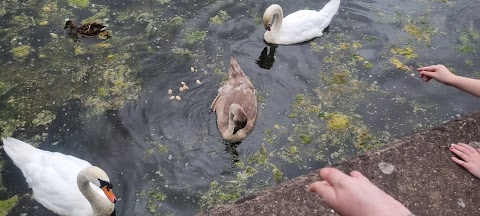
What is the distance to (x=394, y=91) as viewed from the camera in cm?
521

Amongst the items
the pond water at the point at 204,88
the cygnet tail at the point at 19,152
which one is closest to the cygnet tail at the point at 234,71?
the pond water at the point at 204,88

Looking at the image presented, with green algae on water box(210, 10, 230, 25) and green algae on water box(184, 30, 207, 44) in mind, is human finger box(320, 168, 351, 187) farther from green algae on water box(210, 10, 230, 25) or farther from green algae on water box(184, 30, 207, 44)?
green algae on water box(210, 10, 230, 25)

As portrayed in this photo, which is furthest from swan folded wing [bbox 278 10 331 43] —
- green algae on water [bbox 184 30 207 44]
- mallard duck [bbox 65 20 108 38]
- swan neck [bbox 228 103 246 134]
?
mallard duck [bbox 65 20 108 38]

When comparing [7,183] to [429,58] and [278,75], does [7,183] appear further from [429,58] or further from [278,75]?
[429,58]

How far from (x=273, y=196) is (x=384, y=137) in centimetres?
197

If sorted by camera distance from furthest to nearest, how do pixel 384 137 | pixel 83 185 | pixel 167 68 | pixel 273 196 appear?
pixel 167 68 < pixel 384 137 < pixel 83 185 < pixel 273 196

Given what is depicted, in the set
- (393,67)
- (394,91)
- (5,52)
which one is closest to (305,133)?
(394,91)

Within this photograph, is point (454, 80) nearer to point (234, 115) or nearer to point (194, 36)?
point (234, 115)

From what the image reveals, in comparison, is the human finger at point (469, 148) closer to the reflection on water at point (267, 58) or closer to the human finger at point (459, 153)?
the human finger at point (459, 153)

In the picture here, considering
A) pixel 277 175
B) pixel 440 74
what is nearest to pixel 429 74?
pixel 440 74

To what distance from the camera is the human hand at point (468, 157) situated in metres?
3.24

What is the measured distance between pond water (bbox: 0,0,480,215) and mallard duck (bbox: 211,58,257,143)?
12 cm

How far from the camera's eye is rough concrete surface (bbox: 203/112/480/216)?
307cm

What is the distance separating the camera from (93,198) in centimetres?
364
